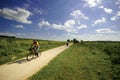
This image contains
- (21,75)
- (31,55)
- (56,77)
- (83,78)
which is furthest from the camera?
(31,55)

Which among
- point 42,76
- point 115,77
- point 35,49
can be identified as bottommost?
point 115,77

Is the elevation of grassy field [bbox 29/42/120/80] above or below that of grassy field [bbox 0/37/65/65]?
below

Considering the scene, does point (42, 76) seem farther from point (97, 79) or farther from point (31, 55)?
point (31, 55)

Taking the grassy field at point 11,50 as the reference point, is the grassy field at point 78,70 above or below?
below

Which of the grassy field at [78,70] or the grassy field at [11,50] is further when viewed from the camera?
the grassy field at [11,50]

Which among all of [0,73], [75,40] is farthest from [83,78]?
[75,40]

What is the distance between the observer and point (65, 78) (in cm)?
786

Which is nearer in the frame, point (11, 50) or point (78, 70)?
point (78, 70)

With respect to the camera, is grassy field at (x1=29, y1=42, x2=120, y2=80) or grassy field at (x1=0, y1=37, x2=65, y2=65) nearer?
grassy field at (x1=29, y1=42, x2=120, y2=80)

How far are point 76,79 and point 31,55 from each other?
662cm

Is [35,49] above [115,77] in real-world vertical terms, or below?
above

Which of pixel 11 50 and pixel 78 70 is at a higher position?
pixel 11 50

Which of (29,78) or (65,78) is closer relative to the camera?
(29,78)

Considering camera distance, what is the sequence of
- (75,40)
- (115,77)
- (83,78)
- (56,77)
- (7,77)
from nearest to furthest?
(7,77), (56,77), (83,78), (115,77), (75,40)
